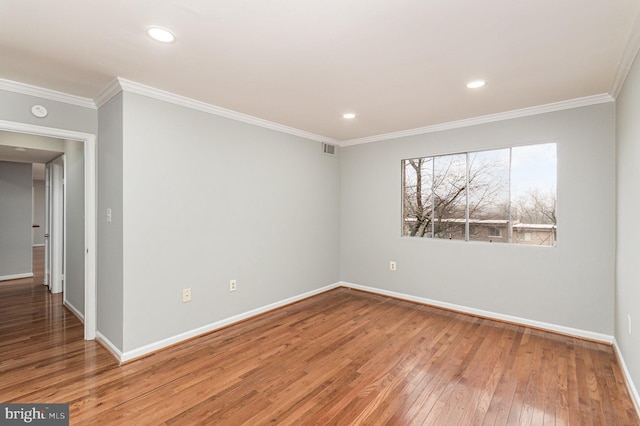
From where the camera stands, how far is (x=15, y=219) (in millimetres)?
5949

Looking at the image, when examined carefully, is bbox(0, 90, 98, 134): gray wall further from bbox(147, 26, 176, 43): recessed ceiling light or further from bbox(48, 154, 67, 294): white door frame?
bbox(48, 154, 67, 294): white door frame

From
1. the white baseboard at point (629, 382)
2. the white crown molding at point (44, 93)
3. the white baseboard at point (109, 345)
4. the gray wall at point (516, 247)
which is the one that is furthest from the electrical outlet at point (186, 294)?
the white baseboard at point (629, 382)

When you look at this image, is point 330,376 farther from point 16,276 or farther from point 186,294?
point 16,276

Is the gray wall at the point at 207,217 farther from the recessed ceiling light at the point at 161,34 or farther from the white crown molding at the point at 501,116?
the white crown molding at the point at 501,116

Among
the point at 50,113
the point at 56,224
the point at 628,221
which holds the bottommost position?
the point at 56,224

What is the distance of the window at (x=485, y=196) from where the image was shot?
3.46 metres

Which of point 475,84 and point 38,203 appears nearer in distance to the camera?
point 475,84

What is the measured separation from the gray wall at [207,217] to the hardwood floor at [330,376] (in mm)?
443

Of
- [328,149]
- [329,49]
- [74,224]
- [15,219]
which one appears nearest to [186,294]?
[74,224]

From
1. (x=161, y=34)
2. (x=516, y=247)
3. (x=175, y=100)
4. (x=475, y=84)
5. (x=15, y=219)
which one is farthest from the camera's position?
(x=15, y=219)

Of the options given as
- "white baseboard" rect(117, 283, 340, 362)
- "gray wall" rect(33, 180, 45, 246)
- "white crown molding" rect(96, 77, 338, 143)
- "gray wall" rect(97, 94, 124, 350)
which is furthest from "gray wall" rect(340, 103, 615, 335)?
"gray wall" rect(33, 180, 45, 246)

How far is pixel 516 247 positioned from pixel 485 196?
697mm

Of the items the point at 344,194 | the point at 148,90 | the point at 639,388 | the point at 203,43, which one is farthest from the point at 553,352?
the point at 148,90

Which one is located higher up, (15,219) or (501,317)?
(15,219)
